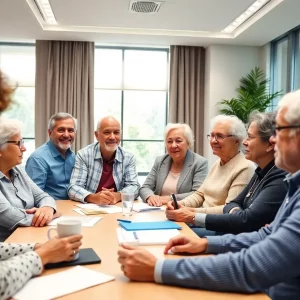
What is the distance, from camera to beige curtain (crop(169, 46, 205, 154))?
6.23 m

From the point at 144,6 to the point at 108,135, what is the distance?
2.07 metres

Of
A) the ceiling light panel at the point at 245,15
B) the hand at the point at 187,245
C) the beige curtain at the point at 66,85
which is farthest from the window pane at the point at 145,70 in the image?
the hand at the point at 187,245

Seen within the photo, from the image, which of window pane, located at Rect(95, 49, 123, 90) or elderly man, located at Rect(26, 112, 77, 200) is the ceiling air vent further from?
window pane, located at Rect(95, 49, 123, 90)

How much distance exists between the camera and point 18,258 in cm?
118

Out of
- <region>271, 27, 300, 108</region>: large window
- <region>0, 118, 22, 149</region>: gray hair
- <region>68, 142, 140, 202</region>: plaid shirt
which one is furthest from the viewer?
<region>271, 27, 300, 108</region>: large window

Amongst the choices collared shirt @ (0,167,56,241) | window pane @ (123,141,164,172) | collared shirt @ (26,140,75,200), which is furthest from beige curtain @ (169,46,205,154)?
collared shirt @ (0,167,56,241)

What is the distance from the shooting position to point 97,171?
3.06 metres

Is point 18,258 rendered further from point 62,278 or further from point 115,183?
point 115,183

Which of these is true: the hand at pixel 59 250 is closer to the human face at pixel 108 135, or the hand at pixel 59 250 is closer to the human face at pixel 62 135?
the human face at pixel 108 135

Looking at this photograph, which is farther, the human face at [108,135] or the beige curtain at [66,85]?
the beige curtain at [66,85]

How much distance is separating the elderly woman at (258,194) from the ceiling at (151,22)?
8.53ft

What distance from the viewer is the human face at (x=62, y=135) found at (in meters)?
3.36

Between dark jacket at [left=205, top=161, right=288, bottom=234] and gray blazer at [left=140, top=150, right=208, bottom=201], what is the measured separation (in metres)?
0.88

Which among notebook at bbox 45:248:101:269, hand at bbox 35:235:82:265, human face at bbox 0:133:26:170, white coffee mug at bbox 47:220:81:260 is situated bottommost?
notebook at bbox 45:248:101:269
